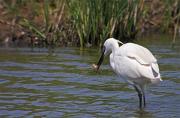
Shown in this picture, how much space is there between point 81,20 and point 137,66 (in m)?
4.35

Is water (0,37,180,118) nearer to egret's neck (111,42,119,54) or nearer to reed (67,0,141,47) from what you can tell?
reed (67,0,141,47)

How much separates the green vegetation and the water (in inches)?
13.7

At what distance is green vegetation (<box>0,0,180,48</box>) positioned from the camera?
1210cm

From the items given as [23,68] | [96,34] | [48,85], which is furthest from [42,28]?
[48,85]

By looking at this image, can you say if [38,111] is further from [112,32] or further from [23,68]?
[112,32]

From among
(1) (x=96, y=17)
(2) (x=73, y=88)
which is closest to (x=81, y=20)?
(1) (x=96, y=17)

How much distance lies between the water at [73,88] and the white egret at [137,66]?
1.15 feet

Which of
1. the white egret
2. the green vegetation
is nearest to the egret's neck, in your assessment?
the white egret

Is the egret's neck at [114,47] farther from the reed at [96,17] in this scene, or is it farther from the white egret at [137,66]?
the reed at [96,17]

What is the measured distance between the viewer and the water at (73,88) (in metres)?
7.96

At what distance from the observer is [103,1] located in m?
12.2

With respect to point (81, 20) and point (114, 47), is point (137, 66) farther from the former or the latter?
point (81, 20)

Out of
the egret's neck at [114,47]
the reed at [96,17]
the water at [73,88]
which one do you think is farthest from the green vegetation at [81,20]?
the egret's neck at [114,47]

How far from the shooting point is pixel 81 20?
1209 cm
